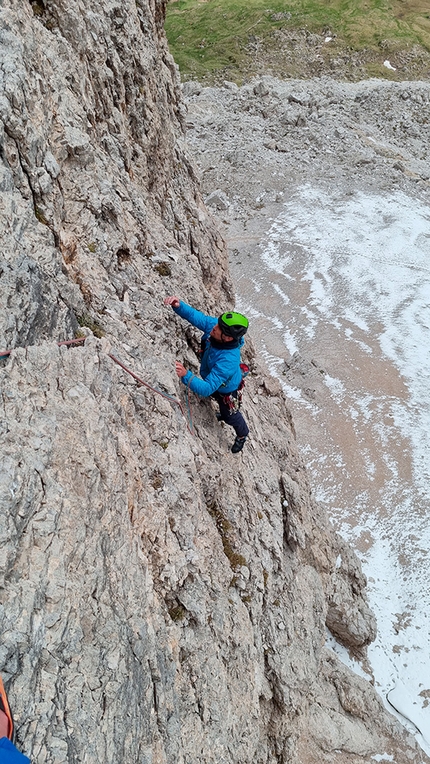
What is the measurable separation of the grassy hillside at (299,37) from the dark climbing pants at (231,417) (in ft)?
182

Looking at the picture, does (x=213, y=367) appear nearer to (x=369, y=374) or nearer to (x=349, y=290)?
(x=369, y=374)

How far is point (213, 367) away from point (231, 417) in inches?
42.2

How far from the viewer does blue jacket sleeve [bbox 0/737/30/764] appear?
272 cm

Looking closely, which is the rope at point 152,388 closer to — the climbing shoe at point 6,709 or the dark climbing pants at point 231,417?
the dark climbing pants at point 231,417

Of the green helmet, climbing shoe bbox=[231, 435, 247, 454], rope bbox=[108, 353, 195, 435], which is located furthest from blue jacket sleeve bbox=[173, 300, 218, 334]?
climbing shoe bbox=[231, 435, 247, 454]

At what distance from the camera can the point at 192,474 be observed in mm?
6543

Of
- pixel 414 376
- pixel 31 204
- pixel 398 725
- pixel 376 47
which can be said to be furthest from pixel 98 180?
pixel 376 47

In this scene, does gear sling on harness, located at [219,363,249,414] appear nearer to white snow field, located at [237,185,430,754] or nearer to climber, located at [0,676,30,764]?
climber, located at [0,676,30,764]

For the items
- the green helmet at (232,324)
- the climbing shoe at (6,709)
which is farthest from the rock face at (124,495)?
the green helmet at (232,324)

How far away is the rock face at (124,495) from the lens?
393cm

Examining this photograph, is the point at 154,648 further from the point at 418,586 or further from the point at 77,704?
the point at 418,586

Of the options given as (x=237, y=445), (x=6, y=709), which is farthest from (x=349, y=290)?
(x=6, y=709)

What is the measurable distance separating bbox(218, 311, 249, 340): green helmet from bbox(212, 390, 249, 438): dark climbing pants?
3.87 feet

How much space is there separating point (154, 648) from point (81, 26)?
917cm
